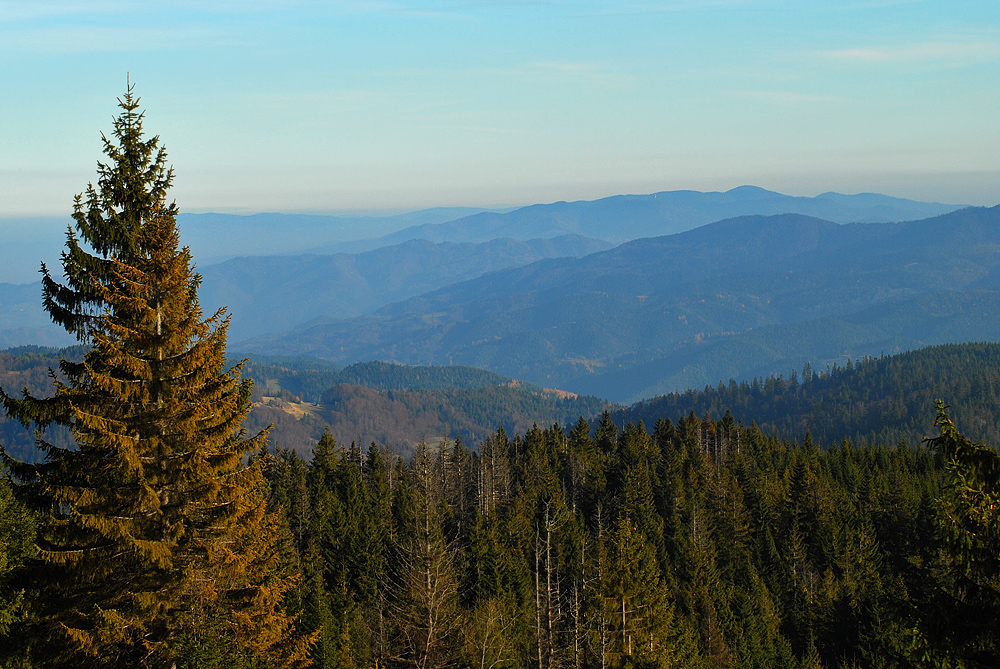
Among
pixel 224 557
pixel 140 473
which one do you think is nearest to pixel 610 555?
pixel 224 557

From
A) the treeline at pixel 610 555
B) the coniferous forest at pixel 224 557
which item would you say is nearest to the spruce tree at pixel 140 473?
the coniferous forest at pixel 224 557

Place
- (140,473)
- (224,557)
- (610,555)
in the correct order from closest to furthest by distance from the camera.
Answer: (140,473), (224,557), (610,555)

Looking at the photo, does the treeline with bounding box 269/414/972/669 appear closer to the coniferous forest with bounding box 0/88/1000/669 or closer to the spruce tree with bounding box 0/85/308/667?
the coniferous forest with bounding box 0/88/1000/669

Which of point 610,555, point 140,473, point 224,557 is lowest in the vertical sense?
point 610,555

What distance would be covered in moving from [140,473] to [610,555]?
23096mm

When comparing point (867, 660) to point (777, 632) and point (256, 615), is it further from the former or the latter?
point (256, 615)

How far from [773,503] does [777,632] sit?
883 inches

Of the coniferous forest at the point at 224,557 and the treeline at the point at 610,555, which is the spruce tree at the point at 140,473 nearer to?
the coniferous forest at the point at 224,557

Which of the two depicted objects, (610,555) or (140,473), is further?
(610,555)

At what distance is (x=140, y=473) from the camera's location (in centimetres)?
1425

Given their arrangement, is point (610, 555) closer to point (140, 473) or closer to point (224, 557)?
point (224, 557)

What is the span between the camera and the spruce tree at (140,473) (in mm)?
14250

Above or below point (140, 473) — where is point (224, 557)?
below

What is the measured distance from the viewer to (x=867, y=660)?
48125 millimetres
